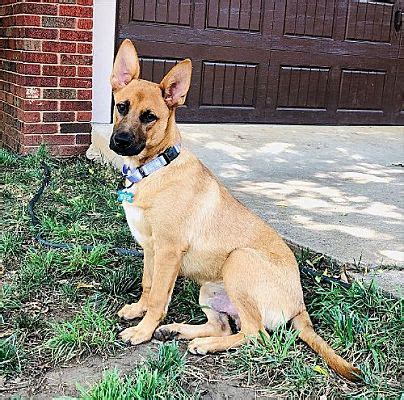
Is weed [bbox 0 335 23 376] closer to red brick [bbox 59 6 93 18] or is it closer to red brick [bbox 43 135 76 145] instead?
red brick [bbox 43 135 76 145]

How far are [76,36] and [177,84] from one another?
345cm

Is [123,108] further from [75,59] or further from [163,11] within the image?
[163,11]

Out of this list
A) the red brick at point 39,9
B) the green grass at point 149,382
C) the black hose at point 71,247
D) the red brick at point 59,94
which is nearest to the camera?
the green grass at point 149,382

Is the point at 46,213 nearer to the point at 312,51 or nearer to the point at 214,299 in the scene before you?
the point at 214,299

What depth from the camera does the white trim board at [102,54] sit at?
262 inches

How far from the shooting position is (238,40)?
739cm

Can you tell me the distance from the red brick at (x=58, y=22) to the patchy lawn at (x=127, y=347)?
105 inches

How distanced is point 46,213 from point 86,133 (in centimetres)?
207

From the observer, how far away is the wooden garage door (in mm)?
7059

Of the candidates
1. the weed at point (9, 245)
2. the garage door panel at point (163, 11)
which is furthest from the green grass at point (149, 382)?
the garage door panel at point (163, 11)

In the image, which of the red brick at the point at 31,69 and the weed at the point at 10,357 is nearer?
the weed at the point at 10,357

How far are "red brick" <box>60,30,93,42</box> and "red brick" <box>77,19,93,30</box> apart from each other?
5cm

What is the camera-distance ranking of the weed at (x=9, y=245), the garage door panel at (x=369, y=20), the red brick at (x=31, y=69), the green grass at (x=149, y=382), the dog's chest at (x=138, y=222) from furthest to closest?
1. the garage door panel at (x=369, y=20)
2. the red brick at (x=31, y=69)
3. the weed at (x=9, y=245)
4. the dog's chest at (x=138, y=222)
5. the green grass at (x=149, y=382)

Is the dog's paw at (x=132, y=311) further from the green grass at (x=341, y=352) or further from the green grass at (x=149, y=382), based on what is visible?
the green grass at (x=341, y=352)
